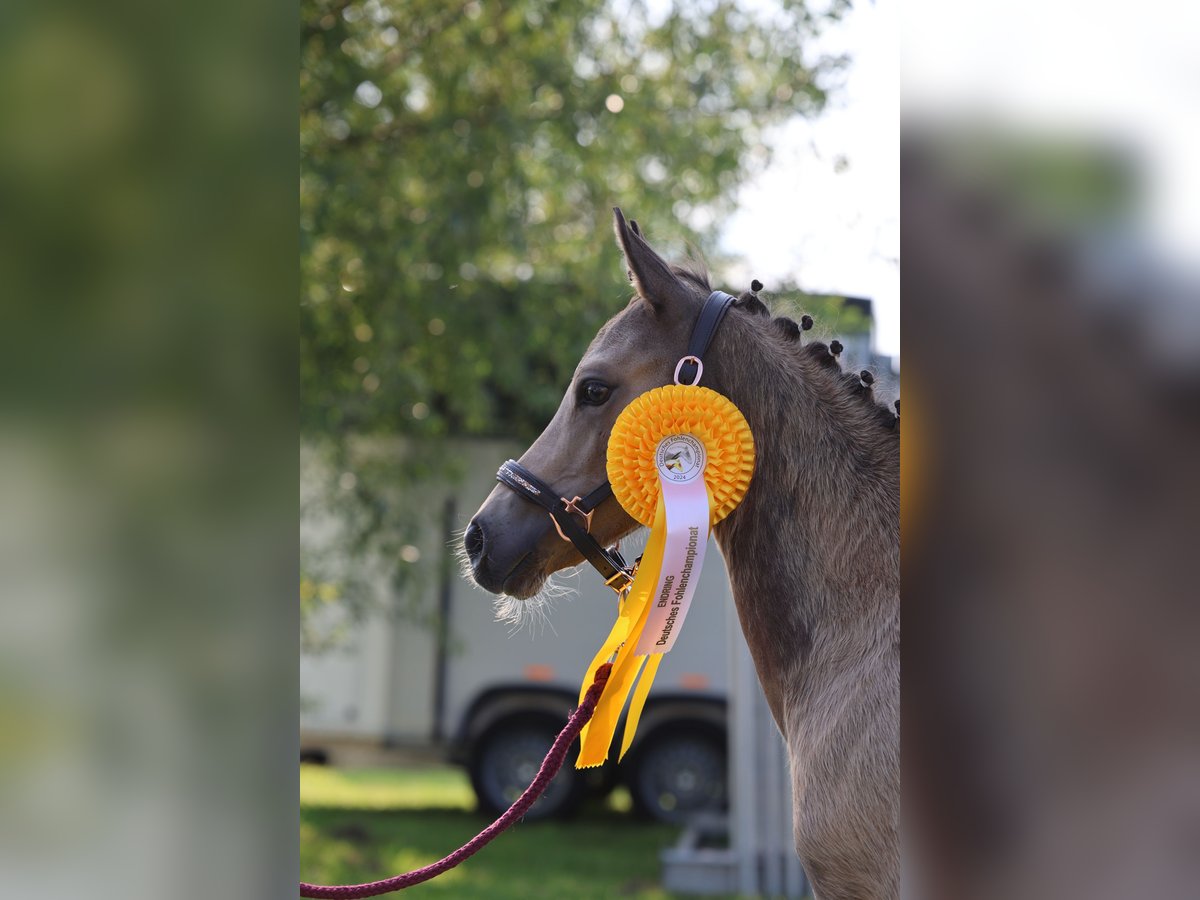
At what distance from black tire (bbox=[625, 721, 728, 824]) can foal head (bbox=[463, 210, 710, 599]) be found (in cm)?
783

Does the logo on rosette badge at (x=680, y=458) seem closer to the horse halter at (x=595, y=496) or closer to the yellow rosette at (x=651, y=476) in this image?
the yellow rosette at (x=651, y=476)

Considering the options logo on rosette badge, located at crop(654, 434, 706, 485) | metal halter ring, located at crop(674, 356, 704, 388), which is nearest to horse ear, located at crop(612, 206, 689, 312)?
metal halter ring, located at crop(674, 356, 704, 388)

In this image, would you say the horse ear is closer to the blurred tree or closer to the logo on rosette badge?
the logo on rosette badge

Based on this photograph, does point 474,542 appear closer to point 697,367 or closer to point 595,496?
point 595,496

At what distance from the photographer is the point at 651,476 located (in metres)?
2.29

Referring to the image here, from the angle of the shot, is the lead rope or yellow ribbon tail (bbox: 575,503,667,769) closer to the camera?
the lead rope

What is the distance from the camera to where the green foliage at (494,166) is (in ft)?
21.9

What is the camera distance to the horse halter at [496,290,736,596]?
230 cm
